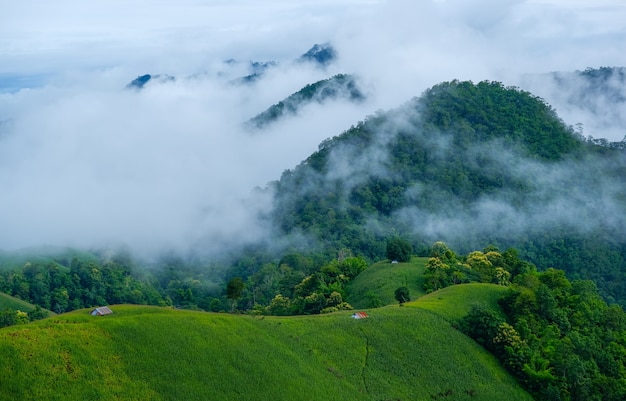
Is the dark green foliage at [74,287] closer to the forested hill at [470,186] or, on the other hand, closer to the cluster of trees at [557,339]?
the forested hill at [470,186]

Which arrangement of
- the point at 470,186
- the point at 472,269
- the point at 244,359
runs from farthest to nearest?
the point at 470,186 → the point at 472,269 → the point at 244,359

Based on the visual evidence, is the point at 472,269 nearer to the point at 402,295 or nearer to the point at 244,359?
the point at 402,295

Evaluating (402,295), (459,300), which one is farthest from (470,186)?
(459,300)

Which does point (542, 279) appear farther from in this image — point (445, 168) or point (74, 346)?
point (445, 168)

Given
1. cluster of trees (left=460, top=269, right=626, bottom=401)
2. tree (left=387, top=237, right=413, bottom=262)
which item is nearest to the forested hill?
tree (left=387, top=237, right=413, bottom=262)

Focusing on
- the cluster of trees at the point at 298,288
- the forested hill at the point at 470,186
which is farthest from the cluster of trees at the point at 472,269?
the forested hill at the point at 470,186

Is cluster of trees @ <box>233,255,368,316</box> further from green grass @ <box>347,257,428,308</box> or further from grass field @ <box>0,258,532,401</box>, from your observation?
grass field @ <box>0,258,532,401</box>

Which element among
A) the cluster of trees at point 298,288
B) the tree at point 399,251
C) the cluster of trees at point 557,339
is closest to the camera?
the cluster of trees at point 557,339
